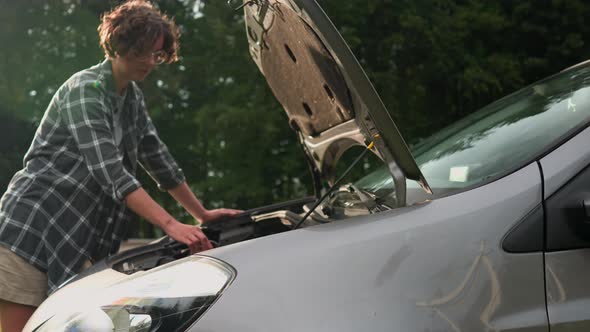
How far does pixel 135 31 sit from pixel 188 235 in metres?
0.80

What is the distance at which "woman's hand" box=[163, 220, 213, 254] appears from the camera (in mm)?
2523

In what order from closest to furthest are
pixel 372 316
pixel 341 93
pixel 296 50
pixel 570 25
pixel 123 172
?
pixel 372 316 → pixel 341 93 → pixel 296 50 → pixel 123 172 → pixel 570 25

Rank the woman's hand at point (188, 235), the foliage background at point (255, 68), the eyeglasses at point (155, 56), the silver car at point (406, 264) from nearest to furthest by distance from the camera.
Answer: the silver car at point (406, 264), the woman's hand at point (188, 235), the eyeglasses at point (155, 56), the foliage background at point (255, 68)

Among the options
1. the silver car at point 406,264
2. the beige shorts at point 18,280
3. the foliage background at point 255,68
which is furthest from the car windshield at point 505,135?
the foliage background at point 255,68

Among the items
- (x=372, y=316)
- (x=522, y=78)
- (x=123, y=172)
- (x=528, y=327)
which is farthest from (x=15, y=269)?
(x=522, y=78)

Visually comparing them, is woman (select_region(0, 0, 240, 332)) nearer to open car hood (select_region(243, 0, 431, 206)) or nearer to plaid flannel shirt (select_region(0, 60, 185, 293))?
plaid flannel shirt (select_region(0, 60, 185, 293))

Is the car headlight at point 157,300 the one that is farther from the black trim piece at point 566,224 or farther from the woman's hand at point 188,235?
the black trim piece at point 566,224

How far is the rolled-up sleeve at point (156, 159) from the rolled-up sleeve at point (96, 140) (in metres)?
0.49

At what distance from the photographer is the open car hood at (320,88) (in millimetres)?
1862

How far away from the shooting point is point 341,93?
7.23 ft

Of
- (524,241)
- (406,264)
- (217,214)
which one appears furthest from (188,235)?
(524,241)

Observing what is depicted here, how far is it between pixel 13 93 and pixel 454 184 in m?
8.55

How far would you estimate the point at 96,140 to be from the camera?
2639 mm

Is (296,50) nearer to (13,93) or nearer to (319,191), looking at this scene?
(319,191)
